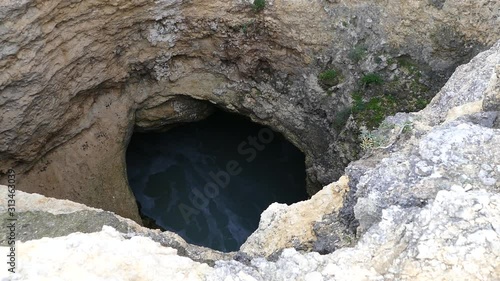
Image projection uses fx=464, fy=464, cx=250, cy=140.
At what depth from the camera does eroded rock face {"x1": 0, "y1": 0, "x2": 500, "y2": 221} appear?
661 cm

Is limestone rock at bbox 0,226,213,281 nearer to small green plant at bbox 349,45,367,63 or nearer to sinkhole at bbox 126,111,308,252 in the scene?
small green plant at bbox 349,45,367,63

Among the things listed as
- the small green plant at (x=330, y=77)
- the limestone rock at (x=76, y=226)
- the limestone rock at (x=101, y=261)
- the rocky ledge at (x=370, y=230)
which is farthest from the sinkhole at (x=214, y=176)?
the limestone rock at (x=101, y=261)

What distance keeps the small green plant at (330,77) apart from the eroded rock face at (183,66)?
0.12 meters

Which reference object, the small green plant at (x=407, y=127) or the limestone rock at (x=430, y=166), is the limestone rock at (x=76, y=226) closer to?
the limestone rock at (x=430, y=166)

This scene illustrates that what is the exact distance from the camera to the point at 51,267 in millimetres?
3004

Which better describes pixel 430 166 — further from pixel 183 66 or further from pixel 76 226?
pixel 183 66

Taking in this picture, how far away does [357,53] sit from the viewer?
288 inches

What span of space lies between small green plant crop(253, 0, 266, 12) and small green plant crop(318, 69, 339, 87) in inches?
57.4

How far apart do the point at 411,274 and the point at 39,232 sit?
2.86 metres

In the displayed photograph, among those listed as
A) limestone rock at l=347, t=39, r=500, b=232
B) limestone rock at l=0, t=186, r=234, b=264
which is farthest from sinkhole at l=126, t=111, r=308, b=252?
limestone rock at l=347, t=39, r=500, b=232

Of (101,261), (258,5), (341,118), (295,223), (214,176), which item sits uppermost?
(258,5)

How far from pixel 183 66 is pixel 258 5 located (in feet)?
6.27

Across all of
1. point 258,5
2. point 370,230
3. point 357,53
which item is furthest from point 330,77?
point 370,230

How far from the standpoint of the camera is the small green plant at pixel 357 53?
287 inches
